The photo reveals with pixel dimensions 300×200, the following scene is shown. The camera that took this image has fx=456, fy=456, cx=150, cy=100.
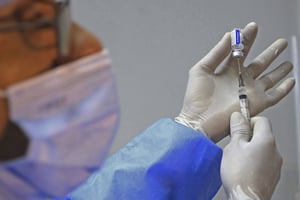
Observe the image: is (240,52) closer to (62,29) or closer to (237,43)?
(237,43)

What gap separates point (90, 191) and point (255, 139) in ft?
1.18

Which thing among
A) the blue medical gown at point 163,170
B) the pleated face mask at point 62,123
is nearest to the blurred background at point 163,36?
the blue medical gown at point 163,170

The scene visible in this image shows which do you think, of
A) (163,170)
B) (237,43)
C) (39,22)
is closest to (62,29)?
(39,22)

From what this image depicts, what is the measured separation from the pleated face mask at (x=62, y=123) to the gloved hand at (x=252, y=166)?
1.29 ft

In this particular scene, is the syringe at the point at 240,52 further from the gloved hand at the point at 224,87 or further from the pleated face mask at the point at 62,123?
the pleated face mask at the point at 62,123

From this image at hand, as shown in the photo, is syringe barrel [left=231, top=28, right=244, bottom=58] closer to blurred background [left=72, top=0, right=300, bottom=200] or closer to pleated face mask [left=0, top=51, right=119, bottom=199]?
blurred background [left=72, top=0, right=300, bottom=200]

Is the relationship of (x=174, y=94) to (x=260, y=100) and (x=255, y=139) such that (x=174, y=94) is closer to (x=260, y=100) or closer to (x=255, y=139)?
(x=260, y=100)

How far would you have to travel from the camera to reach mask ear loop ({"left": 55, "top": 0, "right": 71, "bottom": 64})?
503 mm

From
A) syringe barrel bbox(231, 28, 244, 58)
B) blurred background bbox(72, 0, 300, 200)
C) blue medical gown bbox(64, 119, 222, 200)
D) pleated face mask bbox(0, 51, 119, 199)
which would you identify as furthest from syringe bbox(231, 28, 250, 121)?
pleated face mask bbox(0, 51, 119, 199)

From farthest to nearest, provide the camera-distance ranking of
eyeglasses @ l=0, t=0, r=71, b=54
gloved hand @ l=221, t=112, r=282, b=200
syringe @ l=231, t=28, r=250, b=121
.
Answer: syringe @ l=231, t=28, r=250, b=121
gloved hand @ l=221, t=112, r=282, b=200
eyeglasses @ l=0, t=0, r=71, b=54

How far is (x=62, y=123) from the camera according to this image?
0.52 m

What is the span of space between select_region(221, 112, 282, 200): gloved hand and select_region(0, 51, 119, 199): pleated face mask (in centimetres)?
39

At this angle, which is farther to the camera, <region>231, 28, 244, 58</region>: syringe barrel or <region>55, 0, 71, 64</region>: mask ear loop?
<region>231, 28, 244, 58</region>: syringe barrel

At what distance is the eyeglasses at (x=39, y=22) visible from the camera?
49 cm
